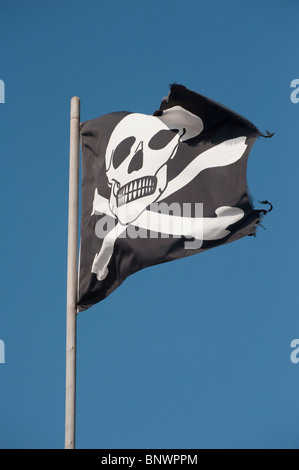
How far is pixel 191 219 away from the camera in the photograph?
12.3 metres

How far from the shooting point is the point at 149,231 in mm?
12375

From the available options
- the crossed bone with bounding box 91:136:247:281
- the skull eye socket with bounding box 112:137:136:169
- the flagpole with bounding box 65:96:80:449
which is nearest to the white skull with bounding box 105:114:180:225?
the skull eye socket with bounding box 112:137:136:169

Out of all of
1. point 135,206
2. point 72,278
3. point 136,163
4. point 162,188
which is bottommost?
point 72,278

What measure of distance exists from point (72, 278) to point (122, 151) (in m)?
1.86

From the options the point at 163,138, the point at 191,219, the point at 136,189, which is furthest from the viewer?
the point at 163,138

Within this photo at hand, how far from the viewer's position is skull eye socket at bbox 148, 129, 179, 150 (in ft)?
42.5

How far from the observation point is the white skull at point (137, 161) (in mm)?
12633

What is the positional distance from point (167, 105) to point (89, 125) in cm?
109

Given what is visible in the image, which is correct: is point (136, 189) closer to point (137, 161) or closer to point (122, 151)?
point (137, 161)

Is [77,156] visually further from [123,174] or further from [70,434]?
[70,434]

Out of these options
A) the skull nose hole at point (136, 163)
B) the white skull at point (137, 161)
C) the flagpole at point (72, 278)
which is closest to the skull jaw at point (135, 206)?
the white skull at point (137, 161)

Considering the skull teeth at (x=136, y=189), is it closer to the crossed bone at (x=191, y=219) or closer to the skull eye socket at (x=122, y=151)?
the crossed bone at (x=191, y=219)

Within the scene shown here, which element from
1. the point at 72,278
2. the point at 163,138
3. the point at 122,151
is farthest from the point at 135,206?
the point at 72,278

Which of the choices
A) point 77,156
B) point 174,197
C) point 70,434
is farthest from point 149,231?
point 70,434
